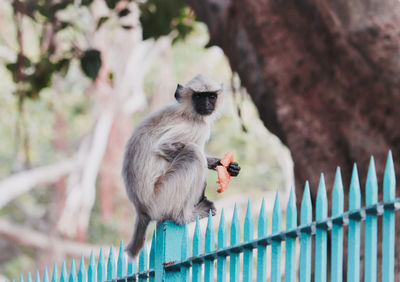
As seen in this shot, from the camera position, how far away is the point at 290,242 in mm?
2996

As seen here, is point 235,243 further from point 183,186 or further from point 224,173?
point 183,186

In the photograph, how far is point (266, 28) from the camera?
641cm

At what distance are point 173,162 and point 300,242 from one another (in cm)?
165

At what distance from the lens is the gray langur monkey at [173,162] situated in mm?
4332

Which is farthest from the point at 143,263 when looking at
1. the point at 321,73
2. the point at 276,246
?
the point at 321,73

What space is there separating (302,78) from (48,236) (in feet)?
42.7

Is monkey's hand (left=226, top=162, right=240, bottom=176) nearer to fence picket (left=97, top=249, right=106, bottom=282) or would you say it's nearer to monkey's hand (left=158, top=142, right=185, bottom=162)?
monkey's hand (left=158, top=142, right=185, bottom=162)

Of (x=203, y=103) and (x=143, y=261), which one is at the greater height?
(x=203, y=103)

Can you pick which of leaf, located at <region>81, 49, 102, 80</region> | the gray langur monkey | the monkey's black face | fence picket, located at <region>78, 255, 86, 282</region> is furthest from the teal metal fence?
leaf, located at <region>81, 49, 102, 80</region>

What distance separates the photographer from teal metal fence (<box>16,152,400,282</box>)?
2.68m

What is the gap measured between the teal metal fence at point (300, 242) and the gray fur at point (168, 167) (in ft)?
1.29

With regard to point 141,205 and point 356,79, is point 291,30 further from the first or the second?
point 141,205

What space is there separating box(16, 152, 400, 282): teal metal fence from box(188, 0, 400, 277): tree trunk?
2711 mm

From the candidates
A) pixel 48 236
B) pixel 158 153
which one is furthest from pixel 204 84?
pixel 48 236
